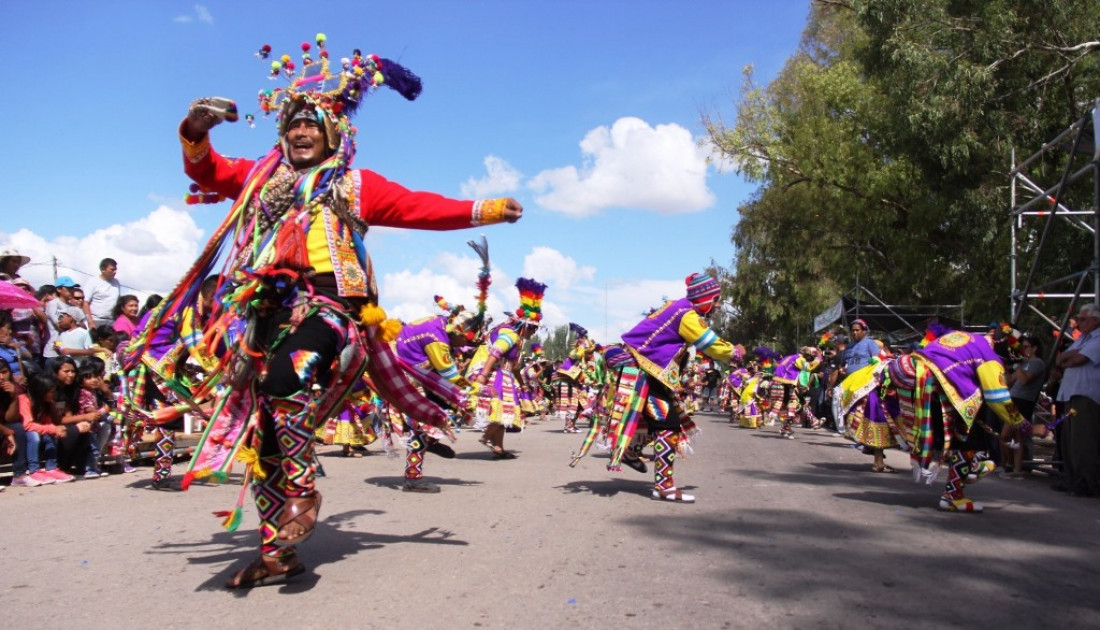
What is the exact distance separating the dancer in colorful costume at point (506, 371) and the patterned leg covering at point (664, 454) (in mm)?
3393

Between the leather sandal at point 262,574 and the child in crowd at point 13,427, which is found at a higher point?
the child in crowd at point 13,427

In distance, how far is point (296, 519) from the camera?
12.9ft

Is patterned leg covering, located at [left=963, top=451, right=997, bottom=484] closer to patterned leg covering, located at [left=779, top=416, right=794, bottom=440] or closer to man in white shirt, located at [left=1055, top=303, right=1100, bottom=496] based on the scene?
man in white shirt, located at [left=1055, top=303, right=1100, bottom=496]

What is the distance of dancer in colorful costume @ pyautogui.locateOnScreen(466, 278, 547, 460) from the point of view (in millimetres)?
10609

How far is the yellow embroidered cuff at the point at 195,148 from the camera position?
4.35 metres

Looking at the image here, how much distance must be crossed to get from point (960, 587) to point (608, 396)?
3.73m

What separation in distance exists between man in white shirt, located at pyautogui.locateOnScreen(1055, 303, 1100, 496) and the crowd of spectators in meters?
9.10

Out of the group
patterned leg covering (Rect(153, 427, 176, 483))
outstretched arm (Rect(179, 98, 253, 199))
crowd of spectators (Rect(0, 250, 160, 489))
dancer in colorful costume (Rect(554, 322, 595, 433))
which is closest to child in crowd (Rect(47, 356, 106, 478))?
crowd of spectators (Rect(0, 250, 160, 489))

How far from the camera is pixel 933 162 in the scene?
1931cm

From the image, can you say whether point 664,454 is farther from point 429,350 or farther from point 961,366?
point 429,350

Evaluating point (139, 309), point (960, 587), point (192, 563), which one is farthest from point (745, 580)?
point (139, 309)

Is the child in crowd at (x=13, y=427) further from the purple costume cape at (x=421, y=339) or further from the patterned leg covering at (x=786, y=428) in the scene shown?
the patterned leg covering at (x=786, y=428)

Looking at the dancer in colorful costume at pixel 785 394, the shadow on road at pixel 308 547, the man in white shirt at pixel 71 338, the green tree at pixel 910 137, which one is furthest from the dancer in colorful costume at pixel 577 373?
the shadow on road at pixel 308 547

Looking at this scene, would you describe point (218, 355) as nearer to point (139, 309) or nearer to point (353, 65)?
point (353, 65)
